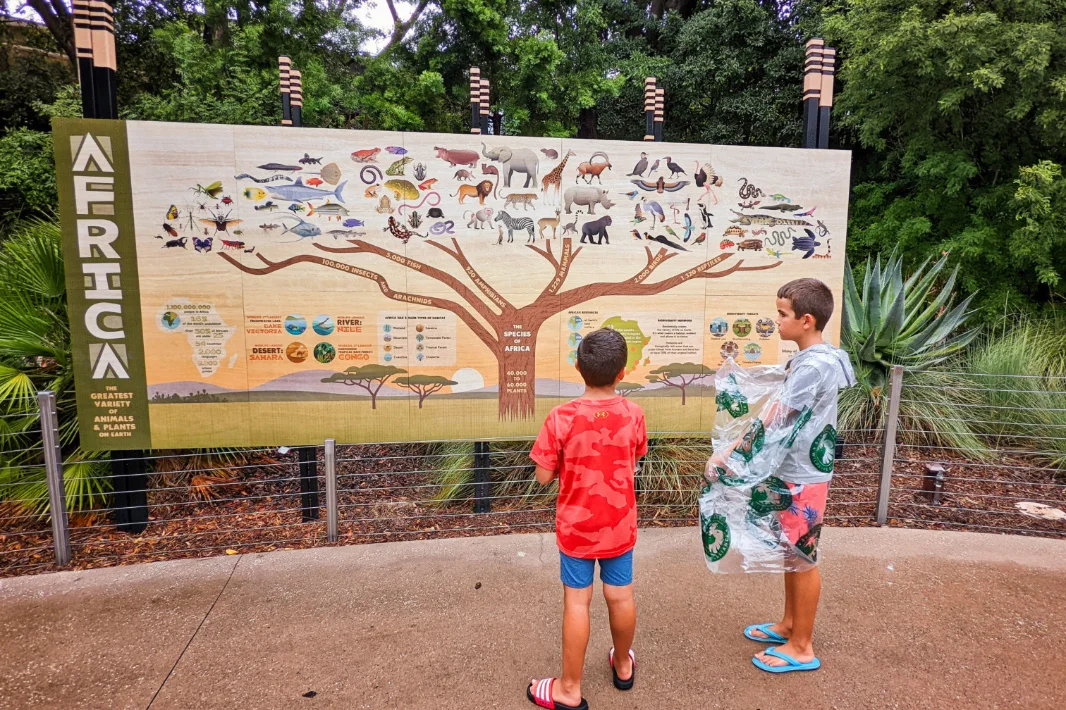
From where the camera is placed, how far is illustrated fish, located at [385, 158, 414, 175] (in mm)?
4188

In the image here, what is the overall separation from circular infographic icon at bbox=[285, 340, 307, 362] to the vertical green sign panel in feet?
3.02

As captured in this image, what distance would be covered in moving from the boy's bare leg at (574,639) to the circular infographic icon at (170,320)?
3.19 meters

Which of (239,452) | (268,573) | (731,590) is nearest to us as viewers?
(731,590)

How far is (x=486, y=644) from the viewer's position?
2965 mm

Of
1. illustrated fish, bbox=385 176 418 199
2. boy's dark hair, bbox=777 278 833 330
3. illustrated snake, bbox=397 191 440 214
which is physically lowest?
boy's dark hair, bbox=777 278 833 330

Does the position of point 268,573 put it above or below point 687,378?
below

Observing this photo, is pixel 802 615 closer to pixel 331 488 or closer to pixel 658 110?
pixel 331 488

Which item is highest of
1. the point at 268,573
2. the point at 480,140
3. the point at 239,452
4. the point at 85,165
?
the point at 480,140

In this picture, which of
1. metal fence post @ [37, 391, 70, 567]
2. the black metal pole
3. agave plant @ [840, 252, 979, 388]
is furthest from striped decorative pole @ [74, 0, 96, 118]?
agave plant @ [840, 252, 979, 388]

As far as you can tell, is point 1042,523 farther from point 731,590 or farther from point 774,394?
point 774,394

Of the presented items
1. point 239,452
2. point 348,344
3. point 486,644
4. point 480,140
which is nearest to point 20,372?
point 239,452

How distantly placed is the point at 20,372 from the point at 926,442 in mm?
7670

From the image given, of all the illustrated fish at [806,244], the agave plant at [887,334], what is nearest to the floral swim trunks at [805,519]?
the illustrated fish at [806,244]

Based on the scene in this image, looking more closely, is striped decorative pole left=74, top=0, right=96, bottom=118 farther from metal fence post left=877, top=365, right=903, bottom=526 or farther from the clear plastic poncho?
metal fence post left=877, top=365, right=903, bottom=526
